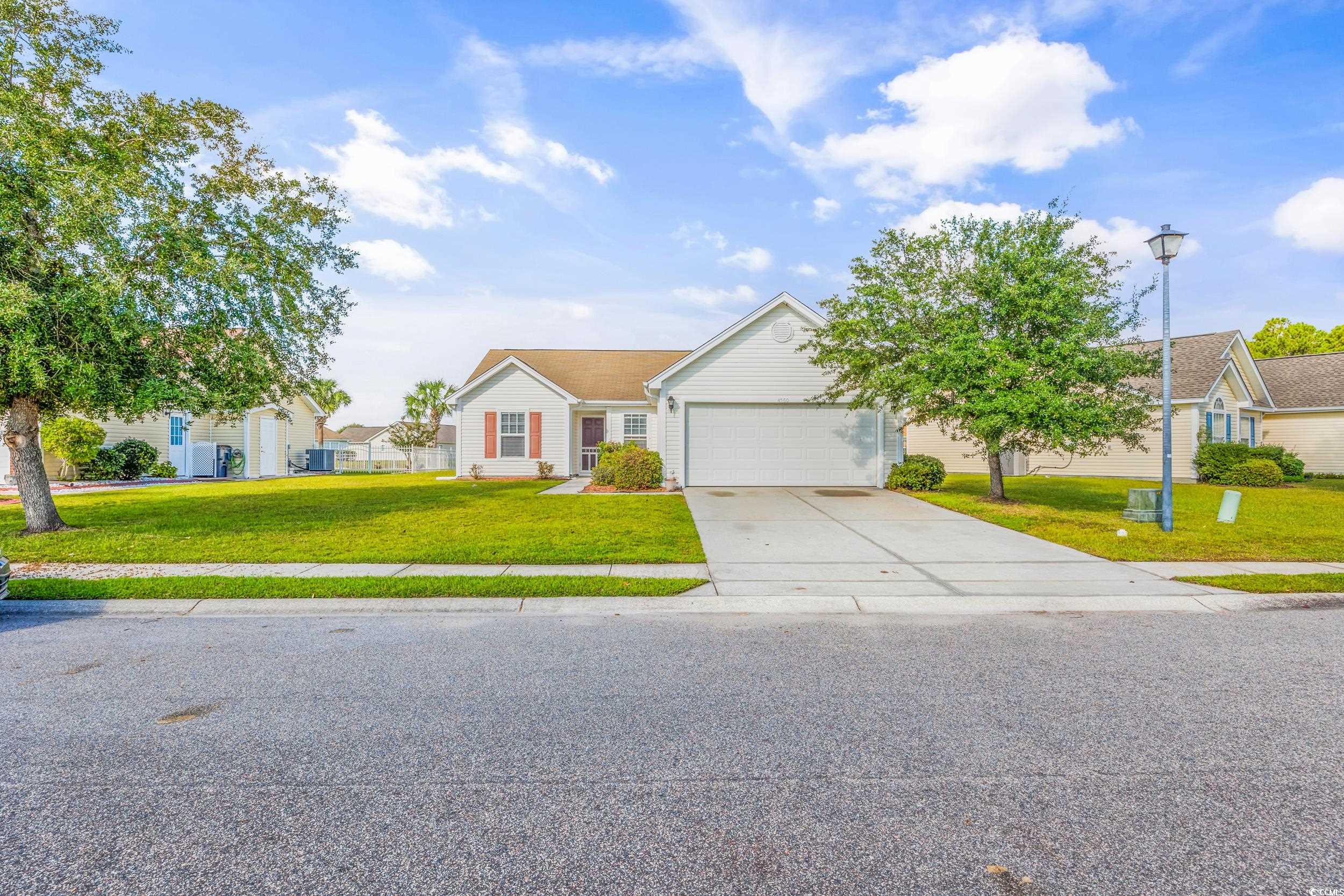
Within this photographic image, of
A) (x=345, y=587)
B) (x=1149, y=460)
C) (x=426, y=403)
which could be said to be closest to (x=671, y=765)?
(x=345, y=587)

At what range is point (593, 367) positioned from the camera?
25719mm

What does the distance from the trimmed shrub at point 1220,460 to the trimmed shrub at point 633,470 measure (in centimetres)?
1775

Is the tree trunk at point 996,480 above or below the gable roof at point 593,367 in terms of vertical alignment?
below

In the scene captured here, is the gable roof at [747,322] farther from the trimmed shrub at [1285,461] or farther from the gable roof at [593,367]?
the trimmed shrub at [1285,461]

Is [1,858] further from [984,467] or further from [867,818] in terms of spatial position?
[984,467]

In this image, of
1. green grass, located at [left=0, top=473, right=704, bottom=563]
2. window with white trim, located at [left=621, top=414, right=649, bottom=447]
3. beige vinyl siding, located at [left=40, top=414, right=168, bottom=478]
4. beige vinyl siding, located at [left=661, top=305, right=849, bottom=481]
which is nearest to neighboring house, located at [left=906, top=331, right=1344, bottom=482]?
beige vinyl siding, located at [left=661, top=305, right=849, bottom=481]

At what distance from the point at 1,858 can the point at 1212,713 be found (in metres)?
5.88

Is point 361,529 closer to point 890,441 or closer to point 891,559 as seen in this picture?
point 891,559

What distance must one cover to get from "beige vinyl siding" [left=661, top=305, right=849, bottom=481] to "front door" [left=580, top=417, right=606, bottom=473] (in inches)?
243

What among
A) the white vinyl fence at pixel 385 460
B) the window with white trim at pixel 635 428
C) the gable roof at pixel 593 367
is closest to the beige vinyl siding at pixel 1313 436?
the gable roof at pixel 593 367

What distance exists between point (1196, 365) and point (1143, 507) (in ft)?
52.6

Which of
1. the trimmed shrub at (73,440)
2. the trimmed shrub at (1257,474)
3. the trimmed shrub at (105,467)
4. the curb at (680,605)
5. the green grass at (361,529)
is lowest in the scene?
the curb at (680,605)

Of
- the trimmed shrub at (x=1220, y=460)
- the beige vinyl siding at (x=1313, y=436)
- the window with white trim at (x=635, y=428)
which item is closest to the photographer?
the trimmed shrub at (x=1220, y=460)

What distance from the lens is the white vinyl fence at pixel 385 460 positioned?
3139 centimetres
